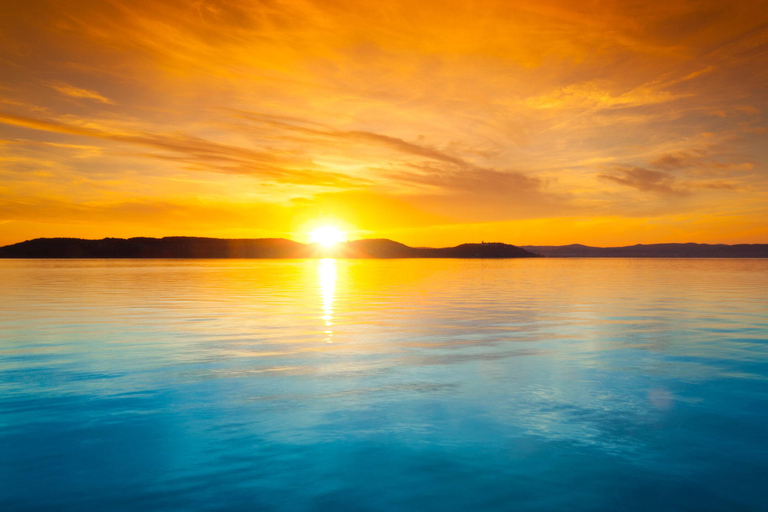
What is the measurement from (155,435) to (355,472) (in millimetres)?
3909

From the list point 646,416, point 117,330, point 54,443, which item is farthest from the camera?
point 117,330

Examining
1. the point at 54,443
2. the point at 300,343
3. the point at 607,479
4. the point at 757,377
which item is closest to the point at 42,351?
the point at 300,343

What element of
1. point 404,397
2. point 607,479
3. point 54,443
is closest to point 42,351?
point 54,443

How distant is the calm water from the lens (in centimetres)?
709

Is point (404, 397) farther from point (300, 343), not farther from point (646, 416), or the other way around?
point (300, 343)

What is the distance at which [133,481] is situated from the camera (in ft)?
24.1

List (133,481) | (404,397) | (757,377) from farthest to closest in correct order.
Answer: (757,377), (404,397), (133,481)

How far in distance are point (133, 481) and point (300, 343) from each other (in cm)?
1101

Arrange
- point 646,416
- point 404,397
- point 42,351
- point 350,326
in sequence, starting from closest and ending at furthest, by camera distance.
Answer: point 646,416
point 404,397
point 42,351
point 350,326

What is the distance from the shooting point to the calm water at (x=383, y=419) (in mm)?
7086

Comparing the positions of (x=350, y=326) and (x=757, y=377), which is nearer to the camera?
(x=757, y=377)

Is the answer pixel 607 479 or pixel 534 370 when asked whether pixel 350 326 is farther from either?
pixel 607 479

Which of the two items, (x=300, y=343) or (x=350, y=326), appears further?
(x=350, y=326)

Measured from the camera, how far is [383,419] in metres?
9.90
